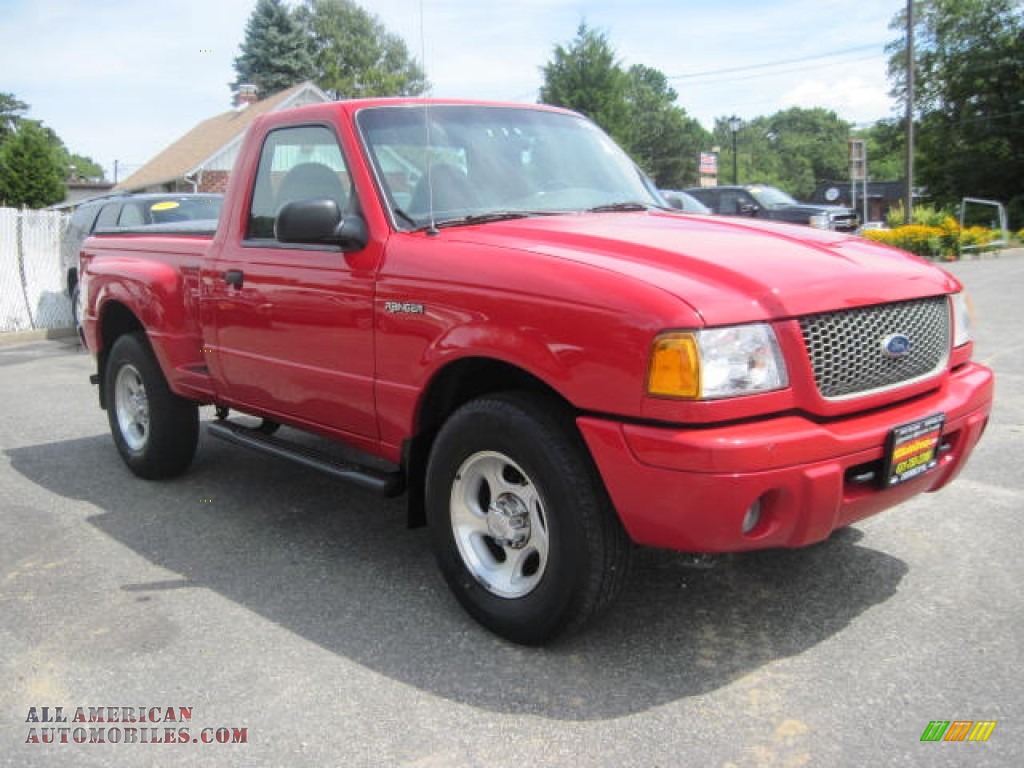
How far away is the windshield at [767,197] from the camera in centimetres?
2048

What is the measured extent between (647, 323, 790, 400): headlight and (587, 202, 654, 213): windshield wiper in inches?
56.8

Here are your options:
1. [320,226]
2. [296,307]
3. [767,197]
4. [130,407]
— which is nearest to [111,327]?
[130,407]

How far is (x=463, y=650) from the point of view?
10.5ft

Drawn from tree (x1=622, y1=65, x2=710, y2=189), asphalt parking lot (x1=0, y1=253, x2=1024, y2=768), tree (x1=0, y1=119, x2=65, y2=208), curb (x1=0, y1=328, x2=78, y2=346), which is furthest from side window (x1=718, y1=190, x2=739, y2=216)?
tree (x1=622, y1=65, x2=710, y2=189)

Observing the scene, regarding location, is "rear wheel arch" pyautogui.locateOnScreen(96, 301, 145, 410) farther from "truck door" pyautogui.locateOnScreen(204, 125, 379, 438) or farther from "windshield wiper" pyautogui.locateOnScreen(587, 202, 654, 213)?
"windshield wiper" pyautogui.locateOnScreen(587, 202, 654, 213)

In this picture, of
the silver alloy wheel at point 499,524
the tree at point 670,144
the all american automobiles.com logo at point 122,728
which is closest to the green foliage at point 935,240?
the silver alloy wheel at point 499,524

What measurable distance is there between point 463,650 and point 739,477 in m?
1.21

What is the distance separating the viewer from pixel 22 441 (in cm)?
655

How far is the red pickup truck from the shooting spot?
2672 mm

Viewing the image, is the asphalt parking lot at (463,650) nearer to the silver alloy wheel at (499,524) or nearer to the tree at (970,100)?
the silver alloy wheel at (499,524)

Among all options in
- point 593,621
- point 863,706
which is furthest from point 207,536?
point 863,706

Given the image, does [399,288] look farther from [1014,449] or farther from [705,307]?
[1014,449]

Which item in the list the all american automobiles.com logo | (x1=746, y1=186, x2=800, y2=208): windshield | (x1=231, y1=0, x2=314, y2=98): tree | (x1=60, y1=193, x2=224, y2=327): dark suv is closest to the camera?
the all american automobiles.com logo

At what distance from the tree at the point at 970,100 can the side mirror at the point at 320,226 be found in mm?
44524
